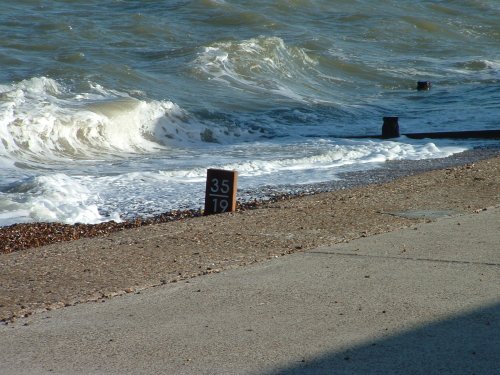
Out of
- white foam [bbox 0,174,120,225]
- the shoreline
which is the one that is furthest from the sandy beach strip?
white foam [bbox 0,174,120,225]

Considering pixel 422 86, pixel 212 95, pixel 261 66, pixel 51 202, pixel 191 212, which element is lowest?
pixel 51 202

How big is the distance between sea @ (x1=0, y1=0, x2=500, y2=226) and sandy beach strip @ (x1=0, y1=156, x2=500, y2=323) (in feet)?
5.93

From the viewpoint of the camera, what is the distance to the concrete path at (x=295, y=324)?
15.1ft

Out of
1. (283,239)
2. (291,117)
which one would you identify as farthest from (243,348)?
(291,117)

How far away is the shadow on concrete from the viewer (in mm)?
4508

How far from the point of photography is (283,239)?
7148 millimetres

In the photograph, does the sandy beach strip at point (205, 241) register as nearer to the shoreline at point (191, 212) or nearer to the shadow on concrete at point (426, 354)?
the shoreline at point (191, 212)

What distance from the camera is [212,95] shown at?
69.1 ft

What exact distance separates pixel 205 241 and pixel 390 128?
955 centimetres

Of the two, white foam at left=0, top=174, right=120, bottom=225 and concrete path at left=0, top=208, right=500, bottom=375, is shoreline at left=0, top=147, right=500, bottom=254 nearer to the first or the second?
white foam at left=0, top=174, right=120, bottom=225

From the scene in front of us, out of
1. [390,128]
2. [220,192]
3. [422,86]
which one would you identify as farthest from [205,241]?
[422,86]

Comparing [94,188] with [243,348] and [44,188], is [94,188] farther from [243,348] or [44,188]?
[243,348]

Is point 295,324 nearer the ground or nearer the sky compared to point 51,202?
nearer the sky

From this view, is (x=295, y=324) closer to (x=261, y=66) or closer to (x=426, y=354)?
(x=426, y=354)
